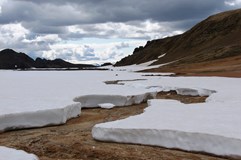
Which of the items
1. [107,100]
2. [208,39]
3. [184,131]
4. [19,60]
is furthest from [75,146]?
[19,60]

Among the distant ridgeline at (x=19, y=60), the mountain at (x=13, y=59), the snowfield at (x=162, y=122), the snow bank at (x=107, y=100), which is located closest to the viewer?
the snowfield at (x=162, y=122)

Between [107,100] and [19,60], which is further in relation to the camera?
[19,60]

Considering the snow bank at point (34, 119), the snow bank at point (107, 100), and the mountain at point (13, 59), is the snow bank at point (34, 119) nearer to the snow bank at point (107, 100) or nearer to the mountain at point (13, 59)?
the snow bank at point (107, 100)

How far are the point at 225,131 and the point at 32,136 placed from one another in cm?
417

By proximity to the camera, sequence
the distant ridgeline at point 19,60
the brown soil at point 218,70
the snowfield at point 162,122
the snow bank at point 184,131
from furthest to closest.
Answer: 1. the distant ridgeline at point 19,60
2. the brown soil at point 218,70
3. the snowfield at point 162,122
4. the snow bank at point 184,131

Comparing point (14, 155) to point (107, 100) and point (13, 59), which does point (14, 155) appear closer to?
point (107, 100)

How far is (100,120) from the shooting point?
10.7m

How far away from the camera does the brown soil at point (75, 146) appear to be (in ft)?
23.2

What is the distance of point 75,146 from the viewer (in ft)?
25.7

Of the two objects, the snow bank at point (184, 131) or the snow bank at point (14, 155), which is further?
the snow bank at point (184, 131)

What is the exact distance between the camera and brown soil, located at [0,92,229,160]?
278 inches

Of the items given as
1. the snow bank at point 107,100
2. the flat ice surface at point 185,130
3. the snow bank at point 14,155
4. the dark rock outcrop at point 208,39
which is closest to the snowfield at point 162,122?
the flat ice surface at point 185,130

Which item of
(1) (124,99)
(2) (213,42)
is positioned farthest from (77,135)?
(2) (213,42)

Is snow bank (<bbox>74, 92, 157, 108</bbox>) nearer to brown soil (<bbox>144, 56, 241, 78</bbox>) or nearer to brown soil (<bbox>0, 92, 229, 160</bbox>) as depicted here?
brown soil (<bbox>0, 92, 229, 160</bbox>)
